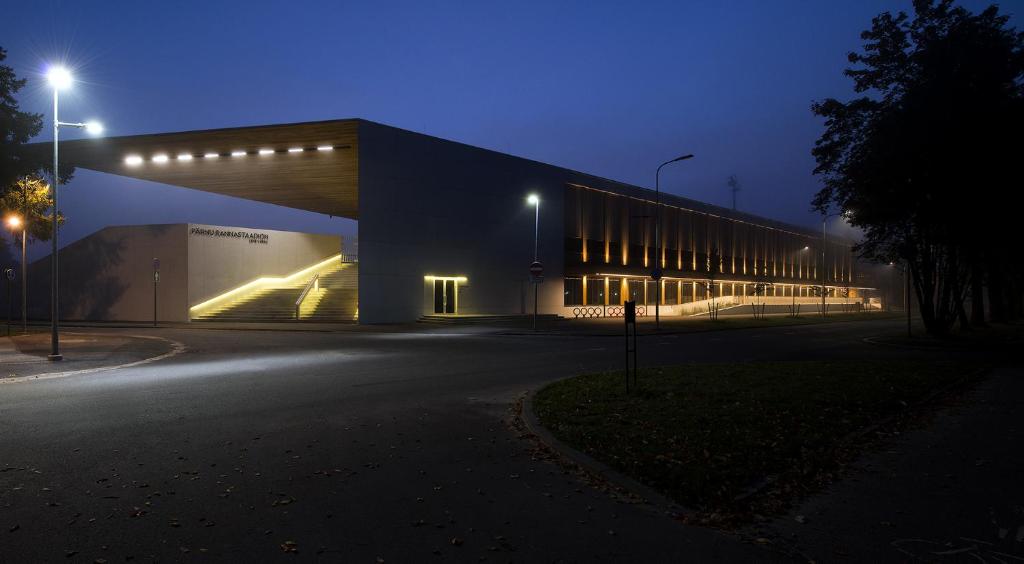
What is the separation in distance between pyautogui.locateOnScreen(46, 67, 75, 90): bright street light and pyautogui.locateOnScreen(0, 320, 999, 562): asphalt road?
737 centimetres

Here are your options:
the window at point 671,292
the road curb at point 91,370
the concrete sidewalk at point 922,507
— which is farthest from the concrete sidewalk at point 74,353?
the window at point 671,292

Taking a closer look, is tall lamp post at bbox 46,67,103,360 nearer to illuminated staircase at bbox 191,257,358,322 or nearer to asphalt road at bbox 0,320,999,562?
asphalt road at bbox 0,320,999,562

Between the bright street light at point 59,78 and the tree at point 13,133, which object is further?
the tree at point 13,133

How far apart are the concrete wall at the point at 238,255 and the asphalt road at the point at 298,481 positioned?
24.1 m

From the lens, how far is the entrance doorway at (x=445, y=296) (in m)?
35.6


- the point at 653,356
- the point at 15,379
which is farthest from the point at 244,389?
the point at 653,356

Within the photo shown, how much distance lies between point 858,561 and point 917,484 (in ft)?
7.57

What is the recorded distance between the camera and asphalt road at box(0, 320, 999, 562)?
4320 mm

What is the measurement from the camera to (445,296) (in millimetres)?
36156

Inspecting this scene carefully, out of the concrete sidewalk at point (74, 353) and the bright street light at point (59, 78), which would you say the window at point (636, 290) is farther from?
the bright street light at point (59, 78)

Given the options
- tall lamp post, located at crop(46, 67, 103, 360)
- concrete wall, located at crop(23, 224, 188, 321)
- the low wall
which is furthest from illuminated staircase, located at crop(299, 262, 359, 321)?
tall lamp post, located at crop(46, 67, 103, 360)

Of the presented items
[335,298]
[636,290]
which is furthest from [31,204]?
[636,290]

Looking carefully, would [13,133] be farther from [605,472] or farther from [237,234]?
[605,472]

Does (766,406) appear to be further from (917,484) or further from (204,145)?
Result: (204,145)
